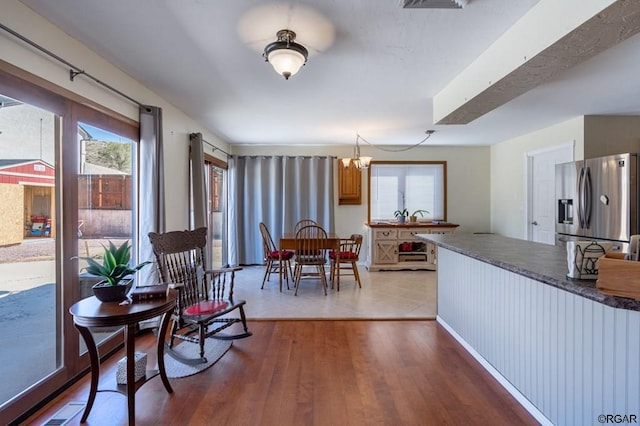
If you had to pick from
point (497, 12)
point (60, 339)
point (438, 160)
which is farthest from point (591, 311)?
point (438, 160)

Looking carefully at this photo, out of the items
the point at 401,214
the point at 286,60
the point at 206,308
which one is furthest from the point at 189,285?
the point at 401,214

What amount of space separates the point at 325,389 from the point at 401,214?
4.33m

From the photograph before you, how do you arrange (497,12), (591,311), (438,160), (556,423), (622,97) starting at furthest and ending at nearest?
(438,160) < (622,97) < (497,12) < (556,423) < (591,311)

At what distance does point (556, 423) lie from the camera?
163 cm

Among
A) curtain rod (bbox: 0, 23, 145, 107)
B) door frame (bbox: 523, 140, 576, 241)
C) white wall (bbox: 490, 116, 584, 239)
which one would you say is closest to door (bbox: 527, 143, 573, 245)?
door frame (bbox: 523, 140, 576, 241)

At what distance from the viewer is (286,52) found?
6.59 feet

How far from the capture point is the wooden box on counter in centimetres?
112

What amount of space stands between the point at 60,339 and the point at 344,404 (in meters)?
1.91

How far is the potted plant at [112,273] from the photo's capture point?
1.82 metres

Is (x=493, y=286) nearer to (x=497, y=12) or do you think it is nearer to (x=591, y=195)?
(x=497, y=12)

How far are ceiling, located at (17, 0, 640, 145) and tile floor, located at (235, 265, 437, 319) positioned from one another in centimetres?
232

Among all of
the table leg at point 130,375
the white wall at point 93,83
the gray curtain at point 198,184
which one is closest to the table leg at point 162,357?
the table leg at point 130,375

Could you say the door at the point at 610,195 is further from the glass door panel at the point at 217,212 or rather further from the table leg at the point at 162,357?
the glass door panel at the point at 217,212

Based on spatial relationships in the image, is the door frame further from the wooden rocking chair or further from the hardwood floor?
the wooden rocking chair
